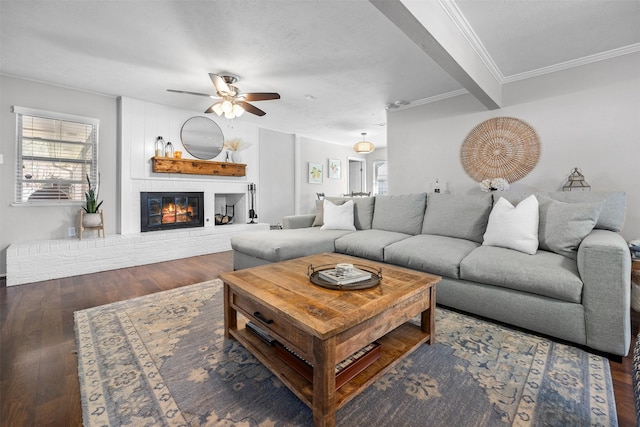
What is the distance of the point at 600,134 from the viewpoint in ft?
9.61

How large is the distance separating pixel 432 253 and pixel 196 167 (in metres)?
3.95

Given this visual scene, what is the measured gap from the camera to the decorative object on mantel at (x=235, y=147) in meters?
5.06

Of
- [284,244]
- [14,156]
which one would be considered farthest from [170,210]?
[284,244]

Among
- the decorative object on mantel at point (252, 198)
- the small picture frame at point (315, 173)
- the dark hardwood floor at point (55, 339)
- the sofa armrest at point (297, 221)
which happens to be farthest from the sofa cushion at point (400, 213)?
the small picture frame at point (315, 173)

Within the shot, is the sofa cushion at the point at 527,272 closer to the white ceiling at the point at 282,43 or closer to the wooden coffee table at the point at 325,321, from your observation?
the wooden coffee table at the point at 325,321

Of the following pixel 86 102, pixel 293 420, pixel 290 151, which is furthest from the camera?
pixel 290 151

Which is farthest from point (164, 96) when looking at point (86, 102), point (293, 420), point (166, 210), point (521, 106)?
point (521, 106)

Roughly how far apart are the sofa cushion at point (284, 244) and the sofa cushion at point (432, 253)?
736 mm

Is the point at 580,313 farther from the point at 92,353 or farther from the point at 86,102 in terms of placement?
the point at 86,102

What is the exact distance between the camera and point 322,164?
7184 mm

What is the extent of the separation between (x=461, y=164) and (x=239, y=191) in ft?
12.6

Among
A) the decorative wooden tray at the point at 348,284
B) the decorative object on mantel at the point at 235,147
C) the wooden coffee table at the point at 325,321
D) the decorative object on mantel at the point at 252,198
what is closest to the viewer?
the wooden coffee table at the point at 325,321

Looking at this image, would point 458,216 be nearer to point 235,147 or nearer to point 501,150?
point 501,150

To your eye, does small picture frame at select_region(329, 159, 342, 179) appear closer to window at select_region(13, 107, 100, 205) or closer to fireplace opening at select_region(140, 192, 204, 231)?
fireplace opening at select_region(140, 192, 204, 231)
